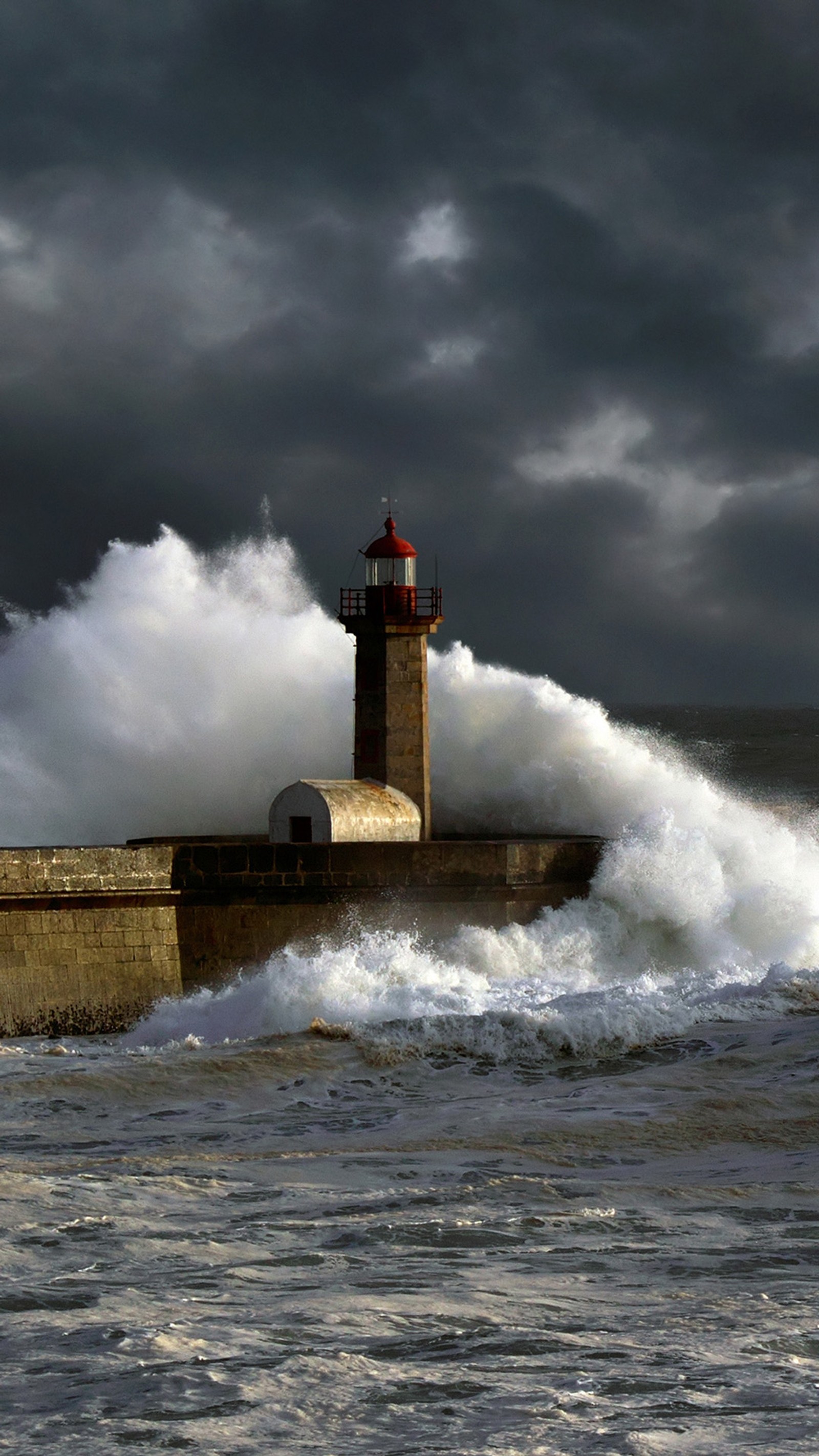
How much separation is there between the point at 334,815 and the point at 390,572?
303 centimetres

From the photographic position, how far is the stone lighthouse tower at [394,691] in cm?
1498

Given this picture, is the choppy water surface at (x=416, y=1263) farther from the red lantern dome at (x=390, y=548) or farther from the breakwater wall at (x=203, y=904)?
the red lantern dome at (x=390, y=548)

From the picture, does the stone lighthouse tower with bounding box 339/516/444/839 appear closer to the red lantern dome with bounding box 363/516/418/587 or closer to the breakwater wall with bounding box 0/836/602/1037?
the red lantern dome with bounding box 363/516/418/587

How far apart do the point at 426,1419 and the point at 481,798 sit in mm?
13763

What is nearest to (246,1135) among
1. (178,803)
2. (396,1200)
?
(396,1200)

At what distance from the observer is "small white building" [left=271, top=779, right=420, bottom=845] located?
13.6 meters

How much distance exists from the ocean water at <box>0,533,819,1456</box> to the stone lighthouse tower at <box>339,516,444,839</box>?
2404mm

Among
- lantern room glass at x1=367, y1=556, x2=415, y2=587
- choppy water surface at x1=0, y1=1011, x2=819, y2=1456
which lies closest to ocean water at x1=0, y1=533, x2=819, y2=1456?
choppy water surface at x1=0, y1=1011, x2=819, y2=1456

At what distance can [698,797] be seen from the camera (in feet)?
50.8

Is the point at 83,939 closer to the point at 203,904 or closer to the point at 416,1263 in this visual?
the point at 203,904

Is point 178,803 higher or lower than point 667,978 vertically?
higher

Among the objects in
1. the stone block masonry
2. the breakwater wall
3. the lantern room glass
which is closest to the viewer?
the stone block masonry

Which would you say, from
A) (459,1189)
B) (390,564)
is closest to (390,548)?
(390,564)

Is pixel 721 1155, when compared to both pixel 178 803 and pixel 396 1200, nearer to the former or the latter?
pixel 396 1200
